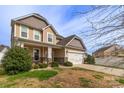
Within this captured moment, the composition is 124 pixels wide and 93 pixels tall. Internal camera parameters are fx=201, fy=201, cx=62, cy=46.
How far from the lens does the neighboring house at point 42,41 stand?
12430 mm

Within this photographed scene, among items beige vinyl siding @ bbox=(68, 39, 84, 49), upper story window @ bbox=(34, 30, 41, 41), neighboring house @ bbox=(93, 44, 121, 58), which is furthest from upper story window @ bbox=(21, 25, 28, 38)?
neighboring house @ bbox=(93, 44, 121, 58)

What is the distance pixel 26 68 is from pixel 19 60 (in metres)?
0.55

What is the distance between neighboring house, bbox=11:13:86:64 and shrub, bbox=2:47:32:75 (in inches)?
45.6

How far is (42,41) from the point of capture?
1443cm

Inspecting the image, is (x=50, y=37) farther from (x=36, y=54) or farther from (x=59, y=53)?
(x=36, y=54)

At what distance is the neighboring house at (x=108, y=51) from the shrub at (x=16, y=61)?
292 inches

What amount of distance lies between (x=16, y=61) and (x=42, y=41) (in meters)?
4.49

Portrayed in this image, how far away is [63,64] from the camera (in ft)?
46.5

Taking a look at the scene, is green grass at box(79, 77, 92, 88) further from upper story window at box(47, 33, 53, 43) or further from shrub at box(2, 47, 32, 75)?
upper story window at box(47, 33, 53, 43)

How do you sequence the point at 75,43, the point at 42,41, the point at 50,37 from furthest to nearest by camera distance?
1. the point at 75,43
2. the point at 50,37
3. the point at 42,41

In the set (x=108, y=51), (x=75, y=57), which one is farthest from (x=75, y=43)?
(x=108, y=51)

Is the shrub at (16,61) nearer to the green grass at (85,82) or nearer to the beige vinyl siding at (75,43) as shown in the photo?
the green grass at (85,82)

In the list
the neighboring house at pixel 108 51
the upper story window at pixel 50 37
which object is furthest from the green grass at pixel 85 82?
the upper story window at pixel 50 37

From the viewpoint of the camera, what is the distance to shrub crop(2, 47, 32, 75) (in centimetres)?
1011
